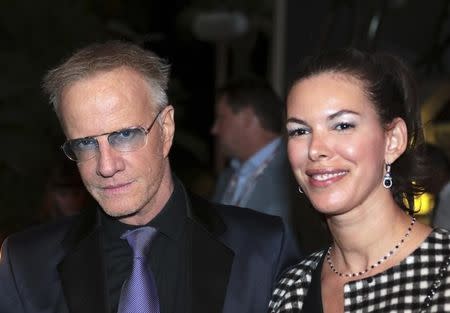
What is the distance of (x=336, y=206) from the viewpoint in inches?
99.3

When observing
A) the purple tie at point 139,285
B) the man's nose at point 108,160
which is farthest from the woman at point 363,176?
the man's nose at point 108,160

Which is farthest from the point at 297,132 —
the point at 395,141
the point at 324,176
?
the point at 395,141

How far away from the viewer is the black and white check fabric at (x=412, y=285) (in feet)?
7.57

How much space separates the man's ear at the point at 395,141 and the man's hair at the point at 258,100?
10.4 feet

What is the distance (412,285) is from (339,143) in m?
0.43

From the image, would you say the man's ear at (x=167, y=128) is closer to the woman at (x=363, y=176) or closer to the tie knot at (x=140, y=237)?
the tie knot at (x=140, y=237)

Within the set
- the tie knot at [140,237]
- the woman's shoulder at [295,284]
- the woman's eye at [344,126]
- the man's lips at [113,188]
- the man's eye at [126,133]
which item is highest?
the woman's eye at [344,126]

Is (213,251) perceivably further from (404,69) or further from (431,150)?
(431,150)

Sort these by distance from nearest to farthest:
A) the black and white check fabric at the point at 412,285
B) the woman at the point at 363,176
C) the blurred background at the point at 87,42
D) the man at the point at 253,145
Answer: the black and white check fabric at the point at 412,285
the woman at the point at 363,176
the man at the point at 253,145
the blurred background at the point at 87,42

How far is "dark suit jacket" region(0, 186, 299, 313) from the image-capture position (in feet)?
9.09

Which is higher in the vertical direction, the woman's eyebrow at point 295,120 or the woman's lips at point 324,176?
the woman's eyebrow at point 295,120

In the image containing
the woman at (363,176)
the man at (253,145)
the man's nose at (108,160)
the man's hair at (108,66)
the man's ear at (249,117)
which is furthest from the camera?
the man's ear at (249,117)

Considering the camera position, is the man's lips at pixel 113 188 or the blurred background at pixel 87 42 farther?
the blurred background at pixel 87 42

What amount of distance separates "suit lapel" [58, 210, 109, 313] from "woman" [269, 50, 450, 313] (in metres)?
0.58
